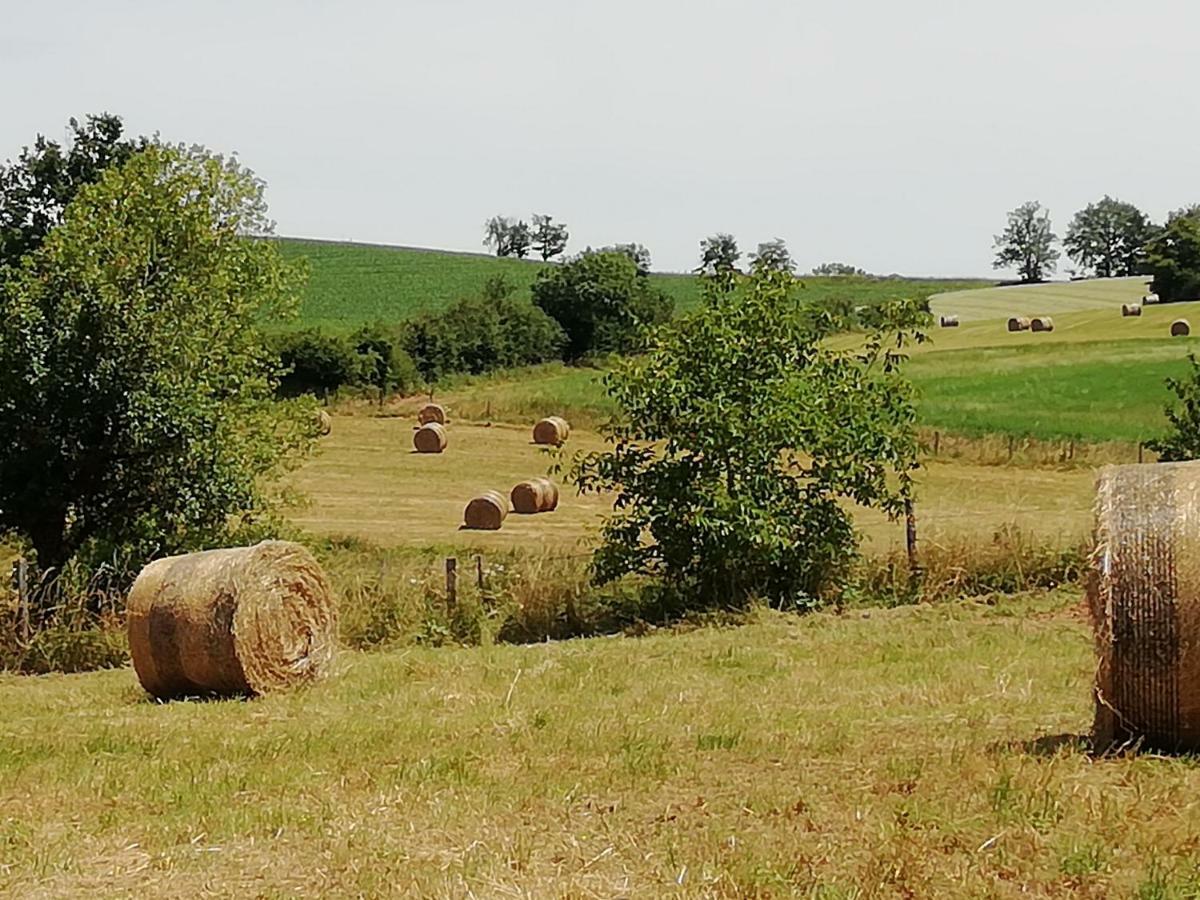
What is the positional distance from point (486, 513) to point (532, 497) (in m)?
2.41

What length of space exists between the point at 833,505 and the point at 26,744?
1172 cm

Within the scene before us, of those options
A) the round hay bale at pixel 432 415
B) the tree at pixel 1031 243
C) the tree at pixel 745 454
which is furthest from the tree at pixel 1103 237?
the tree at pixel 745 454

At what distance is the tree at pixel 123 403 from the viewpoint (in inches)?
842

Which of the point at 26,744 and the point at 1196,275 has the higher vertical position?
the point at 1196,275

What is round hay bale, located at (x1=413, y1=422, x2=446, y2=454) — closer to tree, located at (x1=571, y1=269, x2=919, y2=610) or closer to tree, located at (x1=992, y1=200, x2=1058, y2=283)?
tree, located at (x1=571, y1=269, x2=919, y2=610)

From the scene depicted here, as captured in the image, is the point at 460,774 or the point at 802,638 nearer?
the point at 460,774

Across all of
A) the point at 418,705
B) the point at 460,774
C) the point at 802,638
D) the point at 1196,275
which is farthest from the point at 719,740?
the point at 1196,275

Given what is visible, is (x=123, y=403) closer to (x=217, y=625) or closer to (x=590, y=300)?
(x=217, y=625)

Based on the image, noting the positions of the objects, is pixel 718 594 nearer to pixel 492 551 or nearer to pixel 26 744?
pixel 492 551

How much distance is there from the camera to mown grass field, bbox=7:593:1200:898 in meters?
6.43

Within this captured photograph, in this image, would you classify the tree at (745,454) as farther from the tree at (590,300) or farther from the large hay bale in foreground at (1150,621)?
the tree at (590,300)

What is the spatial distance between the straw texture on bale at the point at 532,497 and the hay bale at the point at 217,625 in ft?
65.0

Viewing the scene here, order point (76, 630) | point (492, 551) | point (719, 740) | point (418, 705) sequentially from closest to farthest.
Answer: point (719, 740) < point (418, 705) < point (76, 630) < point (492, 551)

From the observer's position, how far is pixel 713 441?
19391mm
